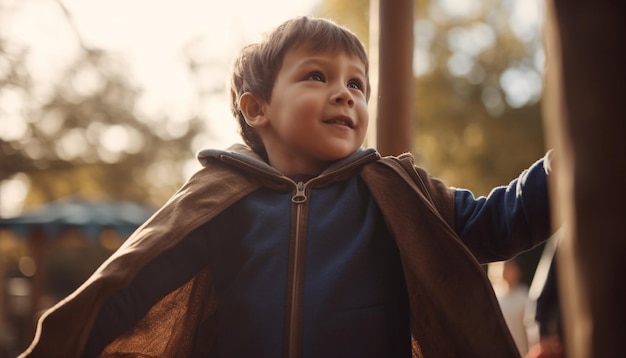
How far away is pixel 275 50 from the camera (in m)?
2.25

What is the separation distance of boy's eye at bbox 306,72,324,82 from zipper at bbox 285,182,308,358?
361mm

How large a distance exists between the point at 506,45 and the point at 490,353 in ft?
60.9

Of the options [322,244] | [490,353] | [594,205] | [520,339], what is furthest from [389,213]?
[520,339]

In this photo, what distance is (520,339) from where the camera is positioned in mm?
7207

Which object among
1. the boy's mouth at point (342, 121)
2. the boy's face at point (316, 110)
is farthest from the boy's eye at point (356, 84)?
the boy's mouth at point (342, 121)

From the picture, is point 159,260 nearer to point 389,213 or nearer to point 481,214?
point 389,213

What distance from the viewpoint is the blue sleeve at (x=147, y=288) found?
180cm

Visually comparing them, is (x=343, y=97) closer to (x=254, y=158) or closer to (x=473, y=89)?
(x=254, y=158)

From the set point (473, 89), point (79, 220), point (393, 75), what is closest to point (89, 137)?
point (473, 89)

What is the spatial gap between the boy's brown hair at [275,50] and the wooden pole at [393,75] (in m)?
0.27

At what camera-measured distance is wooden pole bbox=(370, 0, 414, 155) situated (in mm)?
2537

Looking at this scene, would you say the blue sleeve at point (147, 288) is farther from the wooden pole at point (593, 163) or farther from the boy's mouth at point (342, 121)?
the wooden pole at point (593, 163)

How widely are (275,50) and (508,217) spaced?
2.92 feet

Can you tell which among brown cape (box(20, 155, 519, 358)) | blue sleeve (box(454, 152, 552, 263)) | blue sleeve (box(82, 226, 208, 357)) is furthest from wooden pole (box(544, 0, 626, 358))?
blue sleeve (box(82, 226, 208, 357))
